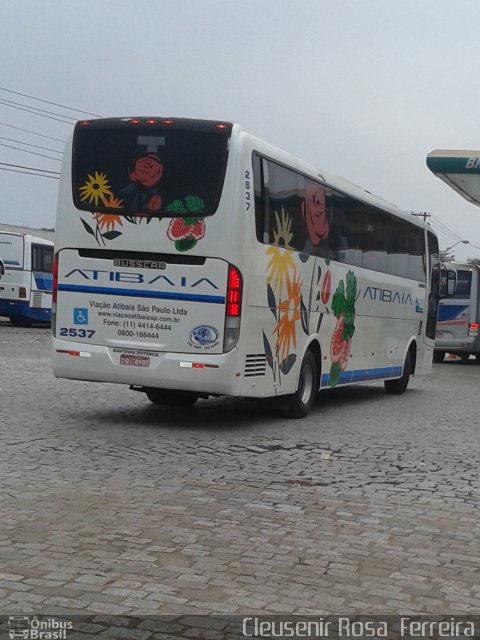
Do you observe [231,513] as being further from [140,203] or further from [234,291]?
[140,203]

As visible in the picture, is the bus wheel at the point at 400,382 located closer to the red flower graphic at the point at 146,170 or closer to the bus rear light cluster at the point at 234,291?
the bus rear light cluster at the point at 234,291

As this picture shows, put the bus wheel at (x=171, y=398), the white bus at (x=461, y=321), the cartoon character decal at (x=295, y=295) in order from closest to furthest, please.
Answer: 1. the cartoon character decal at (x=295, y=295)
2. the bus wheel at (x=171, y=398)
3. the white bus at (x=461, y=321)

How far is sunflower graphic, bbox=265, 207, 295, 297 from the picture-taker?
1281 cm

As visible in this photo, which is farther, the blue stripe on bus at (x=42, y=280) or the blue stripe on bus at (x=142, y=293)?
the blue stripe on bus at (x=42, y=280)

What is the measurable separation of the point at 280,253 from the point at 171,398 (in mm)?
2932

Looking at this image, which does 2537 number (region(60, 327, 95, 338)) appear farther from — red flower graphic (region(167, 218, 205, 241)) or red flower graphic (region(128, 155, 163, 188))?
red flower graphic (region(128, 155, 163, 188))

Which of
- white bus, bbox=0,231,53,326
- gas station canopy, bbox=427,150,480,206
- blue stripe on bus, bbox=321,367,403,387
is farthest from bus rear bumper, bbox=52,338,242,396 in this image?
white bus, bbox=0,231,53,326

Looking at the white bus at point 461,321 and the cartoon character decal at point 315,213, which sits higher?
the cartoon character decal at point 315,213

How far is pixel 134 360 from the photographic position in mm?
12195

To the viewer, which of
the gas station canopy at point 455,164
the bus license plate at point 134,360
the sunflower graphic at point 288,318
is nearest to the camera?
the bus license plate at point 134,360

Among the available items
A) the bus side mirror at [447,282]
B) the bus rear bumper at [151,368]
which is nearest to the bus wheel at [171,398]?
the bus rear bumper at [151,368]

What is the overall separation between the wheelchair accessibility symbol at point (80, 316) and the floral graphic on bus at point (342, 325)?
4244mm

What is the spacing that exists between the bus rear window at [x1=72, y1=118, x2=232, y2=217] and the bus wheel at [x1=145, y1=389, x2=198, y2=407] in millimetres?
3105

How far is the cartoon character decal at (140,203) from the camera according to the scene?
1200cm
